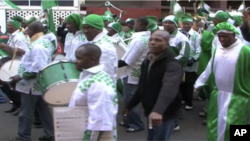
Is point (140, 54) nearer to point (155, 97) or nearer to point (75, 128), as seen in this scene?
point (155, 97)

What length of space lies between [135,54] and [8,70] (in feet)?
6.33

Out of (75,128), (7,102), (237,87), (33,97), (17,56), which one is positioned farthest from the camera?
(7,102)

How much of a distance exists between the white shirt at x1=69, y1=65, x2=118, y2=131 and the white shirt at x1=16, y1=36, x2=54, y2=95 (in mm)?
2095

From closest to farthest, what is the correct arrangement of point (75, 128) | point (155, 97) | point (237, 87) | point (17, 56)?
1. point (75, 128)
2. point (155, 97)
3. point (237, 87)
4. point (17, 56)

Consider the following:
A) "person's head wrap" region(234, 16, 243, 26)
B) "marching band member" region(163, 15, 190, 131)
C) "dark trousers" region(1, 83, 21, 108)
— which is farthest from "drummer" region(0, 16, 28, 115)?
"person's head wrap" region(234, 16, 243, 26)

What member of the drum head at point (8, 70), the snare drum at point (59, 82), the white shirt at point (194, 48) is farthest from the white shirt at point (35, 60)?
the white shirt at point (194, 48)

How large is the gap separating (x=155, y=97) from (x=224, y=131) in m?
1.38

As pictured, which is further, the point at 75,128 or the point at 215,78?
the point at 215,78

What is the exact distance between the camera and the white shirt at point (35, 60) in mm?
5625

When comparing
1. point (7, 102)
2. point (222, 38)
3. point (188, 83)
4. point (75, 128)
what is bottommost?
point (7, 102)

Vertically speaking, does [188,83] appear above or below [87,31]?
below

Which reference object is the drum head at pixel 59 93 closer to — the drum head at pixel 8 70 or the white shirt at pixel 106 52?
the white shirt at pixel 106 52

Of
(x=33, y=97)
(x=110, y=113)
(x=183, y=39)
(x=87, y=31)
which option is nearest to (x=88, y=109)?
(x=110, y=113)

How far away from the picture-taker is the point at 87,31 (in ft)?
16.6
